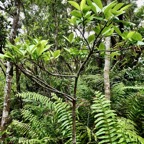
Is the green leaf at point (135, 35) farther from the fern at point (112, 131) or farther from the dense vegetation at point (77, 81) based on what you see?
the fern at point (112, 131)

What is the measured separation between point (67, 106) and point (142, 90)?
1177 mm

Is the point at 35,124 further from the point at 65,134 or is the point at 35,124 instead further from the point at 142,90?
the point at 142,90

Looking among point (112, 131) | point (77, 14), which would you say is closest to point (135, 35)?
point (77, 14)

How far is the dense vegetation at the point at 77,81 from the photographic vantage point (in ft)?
4.69

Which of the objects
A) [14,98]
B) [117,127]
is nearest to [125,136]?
[117,127]

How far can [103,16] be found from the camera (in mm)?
1325

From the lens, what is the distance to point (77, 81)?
348cm

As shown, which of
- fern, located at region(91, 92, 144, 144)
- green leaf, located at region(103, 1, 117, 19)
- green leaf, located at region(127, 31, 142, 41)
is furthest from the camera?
fern, located at region(91, 92, 144, 144)

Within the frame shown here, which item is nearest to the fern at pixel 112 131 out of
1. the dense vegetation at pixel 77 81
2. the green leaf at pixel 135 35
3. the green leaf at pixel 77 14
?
the dense vegetation at pixel 77 81

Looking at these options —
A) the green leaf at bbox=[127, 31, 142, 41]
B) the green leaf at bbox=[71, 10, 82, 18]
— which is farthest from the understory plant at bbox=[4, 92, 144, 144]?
the green leaf at bbox=[71, 10, 82, 18]

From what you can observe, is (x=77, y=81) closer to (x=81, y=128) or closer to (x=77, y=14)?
(x=81, y=128)

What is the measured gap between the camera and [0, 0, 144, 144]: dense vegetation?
1.43 m

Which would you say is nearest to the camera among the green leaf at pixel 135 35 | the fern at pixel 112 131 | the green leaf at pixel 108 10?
the green leaf at pixel 108 10

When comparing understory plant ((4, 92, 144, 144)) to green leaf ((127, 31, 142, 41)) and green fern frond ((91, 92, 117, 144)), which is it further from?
green leaf ((127, 31, 142, 41))
